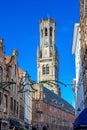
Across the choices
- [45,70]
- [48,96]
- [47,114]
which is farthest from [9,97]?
[45,70]

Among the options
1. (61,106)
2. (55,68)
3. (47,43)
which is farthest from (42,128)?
(47,43)

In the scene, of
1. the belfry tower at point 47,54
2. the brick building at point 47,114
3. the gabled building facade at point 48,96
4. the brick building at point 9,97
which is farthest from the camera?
the belfry tower at point 47,54

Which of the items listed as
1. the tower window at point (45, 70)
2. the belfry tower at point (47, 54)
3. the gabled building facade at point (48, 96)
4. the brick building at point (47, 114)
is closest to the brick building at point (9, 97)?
the gabled building facade at point (48, 96)

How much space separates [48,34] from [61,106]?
176 ft

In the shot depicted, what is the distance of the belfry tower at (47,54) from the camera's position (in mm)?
145875

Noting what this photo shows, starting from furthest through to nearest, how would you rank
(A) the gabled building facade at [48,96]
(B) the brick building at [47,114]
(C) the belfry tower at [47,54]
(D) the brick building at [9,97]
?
(C) the belfry tower at [47,54] < (A) the gabled building facade at [48,96] < (B) the brick building at [47,114] < (D) the brick building at [9,97]

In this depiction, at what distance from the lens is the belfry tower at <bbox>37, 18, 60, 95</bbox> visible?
146m

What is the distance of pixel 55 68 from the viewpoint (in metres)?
148

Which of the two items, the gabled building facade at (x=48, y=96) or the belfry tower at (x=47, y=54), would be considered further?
the belfry tower at (x=47, y=54)

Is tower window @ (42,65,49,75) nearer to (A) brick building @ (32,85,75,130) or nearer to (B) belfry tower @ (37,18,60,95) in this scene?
(B) belfry tower @ (37,18,60,95)

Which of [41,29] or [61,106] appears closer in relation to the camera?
[61,106]

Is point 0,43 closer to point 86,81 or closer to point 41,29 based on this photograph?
point 86,81

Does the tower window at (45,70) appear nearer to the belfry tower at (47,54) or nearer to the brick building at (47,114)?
the belfry tower at (47,54)

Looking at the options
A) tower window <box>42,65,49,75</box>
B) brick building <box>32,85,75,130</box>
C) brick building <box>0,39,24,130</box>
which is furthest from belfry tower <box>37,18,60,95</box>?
brick building <box>0,39,24,130</box>
